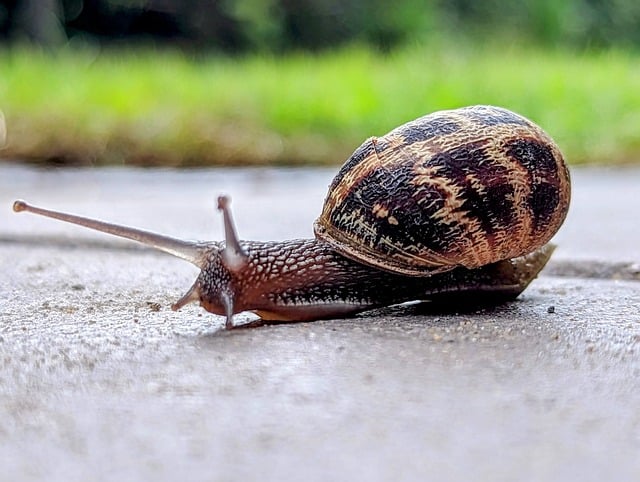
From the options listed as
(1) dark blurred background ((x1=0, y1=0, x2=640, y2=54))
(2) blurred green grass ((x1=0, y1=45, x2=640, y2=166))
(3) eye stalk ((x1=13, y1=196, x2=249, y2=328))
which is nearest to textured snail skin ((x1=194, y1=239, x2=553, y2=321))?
(3) eye stalk ((x1=13, y1=196, x2=249, y2=328))

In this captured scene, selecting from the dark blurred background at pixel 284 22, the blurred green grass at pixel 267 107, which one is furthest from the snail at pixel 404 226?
the dark blurred background at pixel 284 22

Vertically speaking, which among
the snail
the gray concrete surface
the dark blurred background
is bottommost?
the gray concrete surface

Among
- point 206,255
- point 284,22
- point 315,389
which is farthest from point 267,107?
point 284,22

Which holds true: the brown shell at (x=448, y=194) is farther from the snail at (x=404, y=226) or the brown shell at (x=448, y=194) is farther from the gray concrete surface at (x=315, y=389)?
the gray concrete surface at (x=315, y=389)

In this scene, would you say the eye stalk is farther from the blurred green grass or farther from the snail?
the blurred green grass

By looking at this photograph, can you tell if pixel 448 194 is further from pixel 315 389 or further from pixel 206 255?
pixel 315 389

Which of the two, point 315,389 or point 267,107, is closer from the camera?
point 315,389

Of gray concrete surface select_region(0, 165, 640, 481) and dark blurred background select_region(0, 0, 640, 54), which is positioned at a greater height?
dark blurred background select_region(0, 0, 640, 54)
